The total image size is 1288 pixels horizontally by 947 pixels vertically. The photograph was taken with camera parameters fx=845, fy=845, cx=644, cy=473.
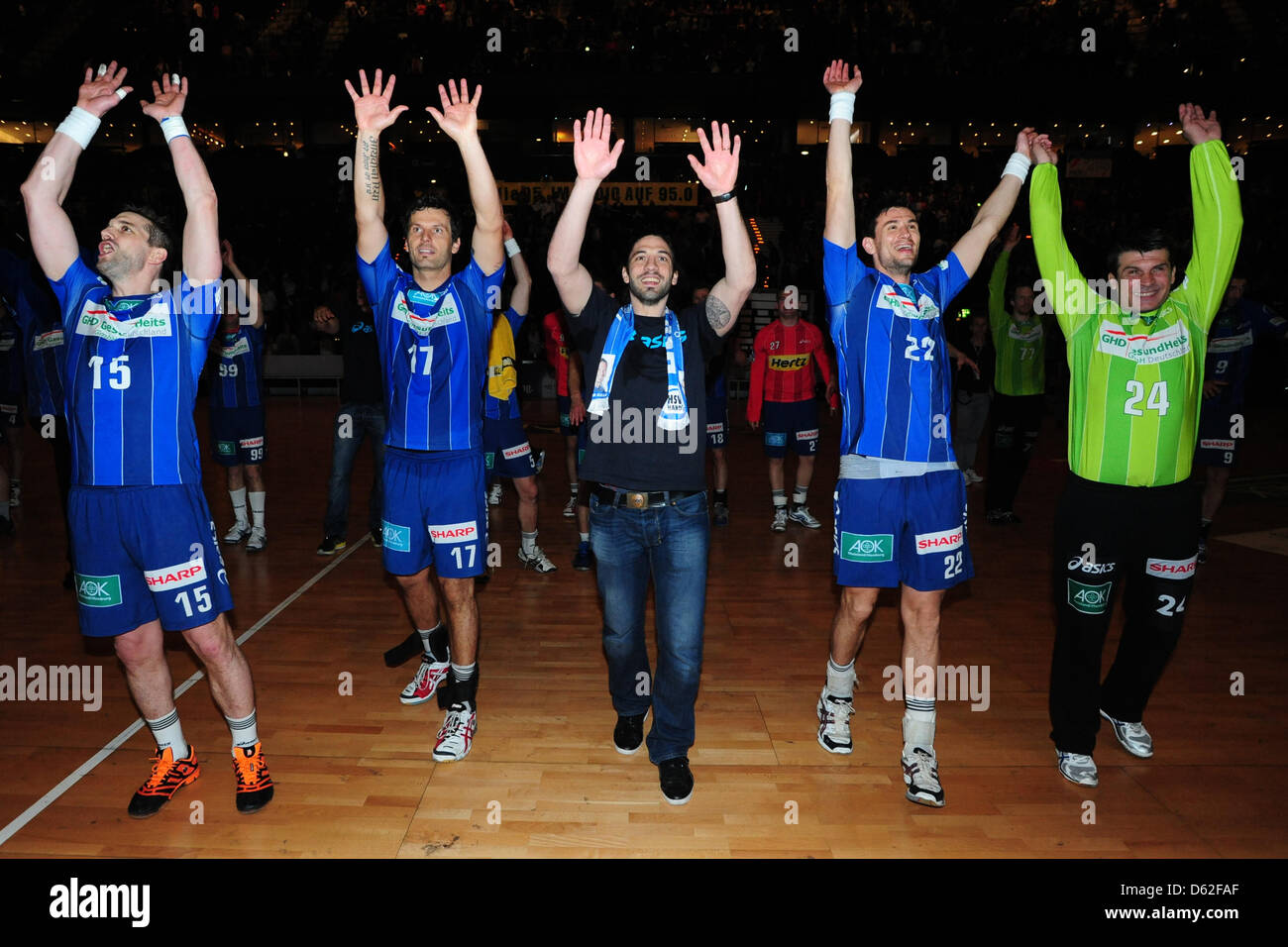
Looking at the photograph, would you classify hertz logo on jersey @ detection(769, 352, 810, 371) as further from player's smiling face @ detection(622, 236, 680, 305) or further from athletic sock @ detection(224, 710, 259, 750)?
athletic sock @ detection(224, 710, 259, 750)

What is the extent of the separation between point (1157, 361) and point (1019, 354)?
16.0 feet

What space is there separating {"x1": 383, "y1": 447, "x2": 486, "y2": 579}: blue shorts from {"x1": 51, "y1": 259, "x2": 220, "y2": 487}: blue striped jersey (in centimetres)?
87

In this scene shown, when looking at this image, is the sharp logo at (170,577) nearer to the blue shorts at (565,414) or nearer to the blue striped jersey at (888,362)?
the blue striped jersey at (888,362)

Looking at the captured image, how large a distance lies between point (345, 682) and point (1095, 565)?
3.77 m

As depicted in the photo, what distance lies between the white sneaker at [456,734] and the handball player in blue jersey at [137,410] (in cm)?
78

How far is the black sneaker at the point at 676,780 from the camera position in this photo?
11.2 feet

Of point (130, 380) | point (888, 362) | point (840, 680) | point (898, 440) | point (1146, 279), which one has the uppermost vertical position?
point (1146, 279)

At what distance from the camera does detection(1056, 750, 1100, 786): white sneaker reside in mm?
3562

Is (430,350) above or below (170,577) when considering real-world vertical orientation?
above

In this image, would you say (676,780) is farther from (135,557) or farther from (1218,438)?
(1218,438)

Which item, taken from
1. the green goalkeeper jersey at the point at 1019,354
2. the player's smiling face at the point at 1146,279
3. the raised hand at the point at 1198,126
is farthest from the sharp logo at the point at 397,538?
the green goalkeeper jersey at the point at 1019,354

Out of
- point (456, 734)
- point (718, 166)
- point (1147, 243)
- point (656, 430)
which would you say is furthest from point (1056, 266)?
point (456, 734)

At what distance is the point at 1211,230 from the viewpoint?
352 cm

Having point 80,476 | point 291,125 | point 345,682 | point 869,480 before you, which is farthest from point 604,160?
point 291,125
